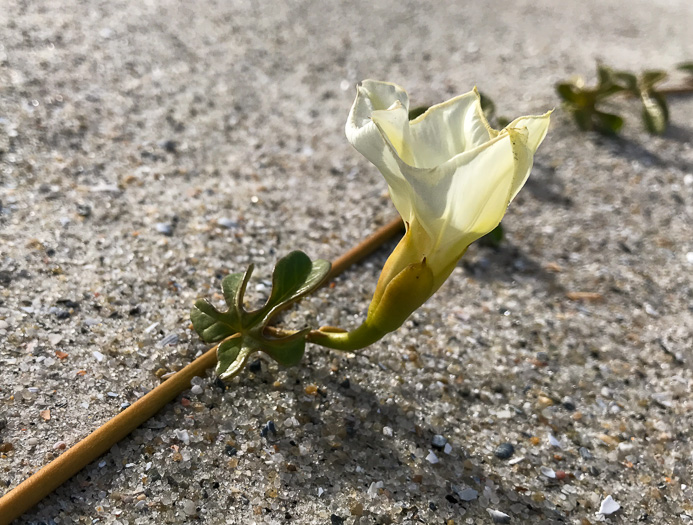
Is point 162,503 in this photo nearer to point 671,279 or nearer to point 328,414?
point 328,414

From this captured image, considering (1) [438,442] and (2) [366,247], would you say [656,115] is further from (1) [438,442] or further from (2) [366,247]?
(1) [438,442]

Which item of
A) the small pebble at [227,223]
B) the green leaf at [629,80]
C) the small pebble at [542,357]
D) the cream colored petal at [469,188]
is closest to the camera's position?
the cream colored petal at [469,188]

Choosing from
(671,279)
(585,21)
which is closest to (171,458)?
(671,279)

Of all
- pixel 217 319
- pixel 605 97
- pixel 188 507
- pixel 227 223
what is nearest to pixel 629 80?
pixel 605 97

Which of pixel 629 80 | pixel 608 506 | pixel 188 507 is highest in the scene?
pixel 629 80

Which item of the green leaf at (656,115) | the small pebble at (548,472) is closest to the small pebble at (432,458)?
the small pebble at (548,472)

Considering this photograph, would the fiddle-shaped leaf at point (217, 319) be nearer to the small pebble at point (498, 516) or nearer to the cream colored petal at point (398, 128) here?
the cream colored petal at point (398, 128)

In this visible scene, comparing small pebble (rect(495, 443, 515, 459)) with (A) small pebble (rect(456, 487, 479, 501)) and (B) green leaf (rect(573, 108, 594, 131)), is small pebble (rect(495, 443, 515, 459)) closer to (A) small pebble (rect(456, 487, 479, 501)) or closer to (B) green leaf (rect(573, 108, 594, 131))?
(A) small pebble (rect(456, 487, 479, 501))
